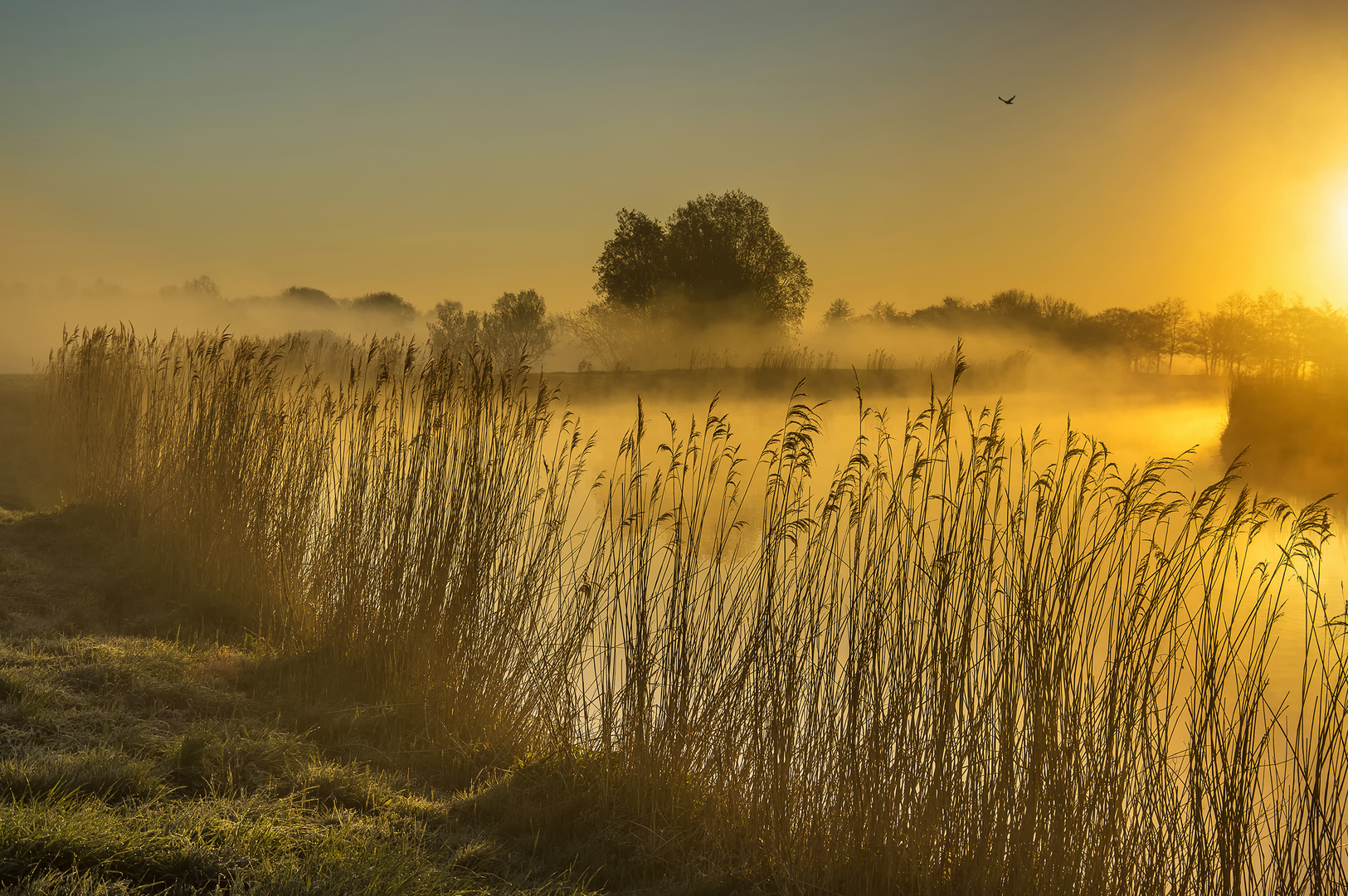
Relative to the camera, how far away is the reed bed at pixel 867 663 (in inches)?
119

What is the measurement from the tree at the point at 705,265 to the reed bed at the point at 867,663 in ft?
80.7

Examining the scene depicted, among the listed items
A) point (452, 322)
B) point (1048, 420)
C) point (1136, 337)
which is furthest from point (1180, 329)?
point (452, 322)

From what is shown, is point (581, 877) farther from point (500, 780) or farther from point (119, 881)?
point (119, 881)

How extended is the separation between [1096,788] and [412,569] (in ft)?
12.3

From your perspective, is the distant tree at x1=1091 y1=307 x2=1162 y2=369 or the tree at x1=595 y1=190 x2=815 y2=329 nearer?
the tree at x1=595 y1=190 x2=815 y2=329

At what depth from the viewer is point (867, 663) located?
3.43 m

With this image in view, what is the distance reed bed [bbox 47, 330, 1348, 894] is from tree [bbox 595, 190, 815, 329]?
2459cm

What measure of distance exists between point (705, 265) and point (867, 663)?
27255 millimetres

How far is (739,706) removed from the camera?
3.73 m

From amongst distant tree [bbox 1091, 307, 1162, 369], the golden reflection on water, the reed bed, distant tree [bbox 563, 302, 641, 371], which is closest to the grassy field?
the reed bed

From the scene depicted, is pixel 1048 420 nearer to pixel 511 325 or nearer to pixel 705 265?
pixel 705 265

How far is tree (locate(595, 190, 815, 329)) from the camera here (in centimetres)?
2972

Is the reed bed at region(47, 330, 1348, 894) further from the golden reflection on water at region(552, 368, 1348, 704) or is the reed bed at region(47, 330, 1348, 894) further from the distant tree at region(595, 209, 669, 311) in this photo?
the distant tree at region(595, 209, 669, 311)

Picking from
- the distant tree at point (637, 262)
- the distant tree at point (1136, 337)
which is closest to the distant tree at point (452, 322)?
the distant tree at point (637, 262)
